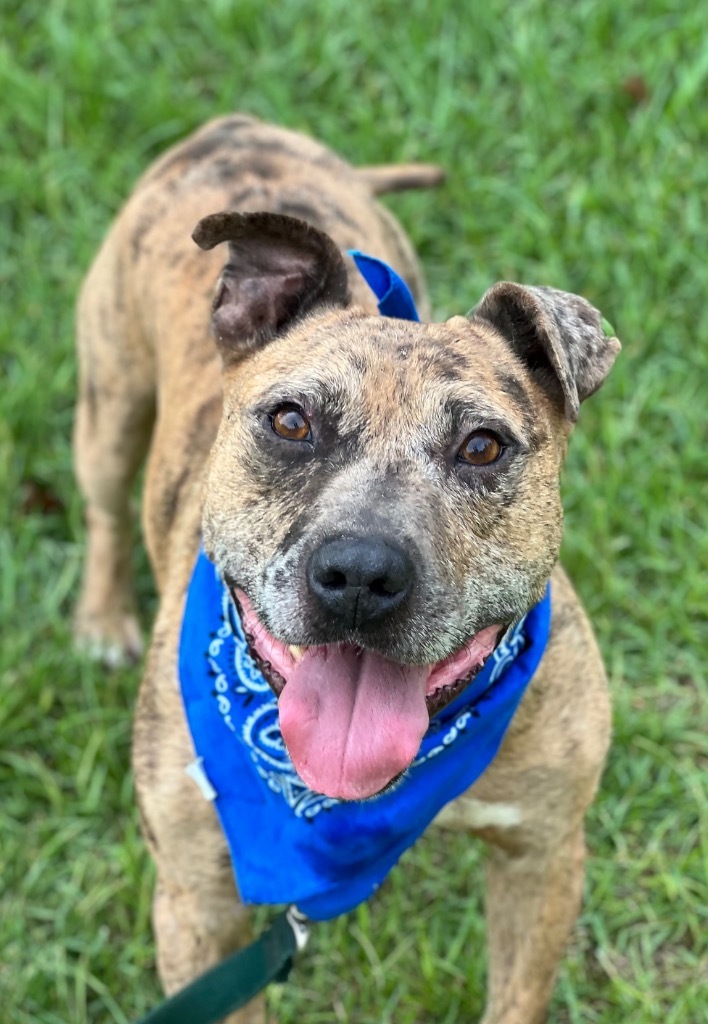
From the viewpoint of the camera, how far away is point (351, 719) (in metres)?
2.90

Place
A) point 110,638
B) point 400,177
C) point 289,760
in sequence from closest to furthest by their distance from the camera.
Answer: point 289,760 < point 110,638 < point 400,177

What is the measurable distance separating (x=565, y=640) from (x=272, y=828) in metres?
0.93

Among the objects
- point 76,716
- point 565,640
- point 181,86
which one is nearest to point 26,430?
point 76,716

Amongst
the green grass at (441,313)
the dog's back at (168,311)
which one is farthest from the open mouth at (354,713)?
the green grass at (441,313)

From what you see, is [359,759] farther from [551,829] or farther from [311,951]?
[311,951]

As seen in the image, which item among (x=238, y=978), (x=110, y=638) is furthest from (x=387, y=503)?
(x=110, y=638)

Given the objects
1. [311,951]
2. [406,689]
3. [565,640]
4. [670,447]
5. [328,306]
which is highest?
[328,306]

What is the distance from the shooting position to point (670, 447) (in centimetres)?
574

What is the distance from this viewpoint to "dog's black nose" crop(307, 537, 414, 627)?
2.69m

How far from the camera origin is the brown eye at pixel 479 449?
2982 millimetres

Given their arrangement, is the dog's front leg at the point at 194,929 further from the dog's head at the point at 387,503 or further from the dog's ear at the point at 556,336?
the dog's ear at the point at 556,336

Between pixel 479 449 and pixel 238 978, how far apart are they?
157cm

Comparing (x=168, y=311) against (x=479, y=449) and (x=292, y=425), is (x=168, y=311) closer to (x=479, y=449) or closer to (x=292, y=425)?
(x=292, y=425)

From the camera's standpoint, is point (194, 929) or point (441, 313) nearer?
point (194, 929)
